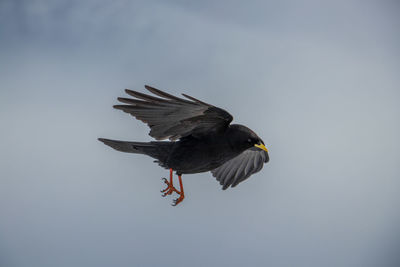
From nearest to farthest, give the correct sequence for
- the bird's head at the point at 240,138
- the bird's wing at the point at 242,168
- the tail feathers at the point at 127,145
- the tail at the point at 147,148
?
the bird's head at the point at 240,138
the tail at the point at 147,148
the tail feathers at the point at 127,145
the bird's wing at the point at 242,168

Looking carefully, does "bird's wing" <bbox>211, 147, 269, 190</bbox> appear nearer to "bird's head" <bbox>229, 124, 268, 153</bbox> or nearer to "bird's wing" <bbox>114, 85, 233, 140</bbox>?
"bird's head" <bbox>229, 124, 268, 153</bbox>

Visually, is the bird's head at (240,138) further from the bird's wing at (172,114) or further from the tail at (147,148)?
the tail at (147,148)

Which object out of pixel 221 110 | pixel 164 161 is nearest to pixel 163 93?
pixel 221 110

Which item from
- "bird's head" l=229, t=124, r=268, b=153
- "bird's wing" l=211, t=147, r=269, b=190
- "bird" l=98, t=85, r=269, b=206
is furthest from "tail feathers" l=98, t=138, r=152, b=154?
"bird's wing" l=211, t=147, r=269, b=190

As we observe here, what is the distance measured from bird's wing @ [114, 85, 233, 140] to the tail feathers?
0.87 metres

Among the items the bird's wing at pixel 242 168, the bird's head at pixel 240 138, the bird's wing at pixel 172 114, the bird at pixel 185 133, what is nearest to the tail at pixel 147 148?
the bird at pixel 185 133

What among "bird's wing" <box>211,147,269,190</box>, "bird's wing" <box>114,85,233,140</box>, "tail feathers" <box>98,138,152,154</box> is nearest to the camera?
"bird's wing" <box>114,85,233,140</box>

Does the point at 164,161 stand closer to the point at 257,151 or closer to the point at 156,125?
the point at 156,125

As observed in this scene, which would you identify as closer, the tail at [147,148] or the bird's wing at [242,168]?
the tail at [147,148]

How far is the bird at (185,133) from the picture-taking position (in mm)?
7348

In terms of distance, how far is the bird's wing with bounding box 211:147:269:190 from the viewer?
941 cm

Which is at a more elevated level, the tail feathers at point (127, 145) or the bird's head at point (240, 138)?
the tail feathers at point (127, 145)

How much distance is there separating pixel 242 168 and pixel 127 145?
8.03 feet

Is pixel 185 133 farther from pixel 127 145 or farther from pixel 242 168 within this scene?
pixel 242 168
